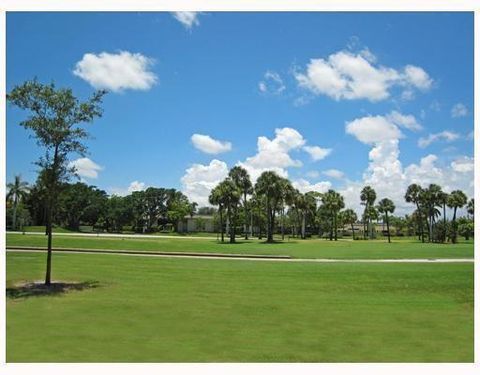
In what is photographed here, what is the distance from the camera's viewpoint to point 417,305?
16.2 meters

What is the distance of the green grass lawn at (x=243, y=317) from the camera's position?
1034 centimetres

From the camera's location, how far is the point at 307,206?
333 feet

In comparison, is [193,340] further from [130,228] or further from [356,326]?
[130,228]

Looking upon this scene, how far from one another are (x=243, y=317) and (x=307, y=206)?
88858mm

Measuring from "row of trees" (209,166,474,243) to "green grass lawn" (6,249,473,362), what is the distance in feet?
152

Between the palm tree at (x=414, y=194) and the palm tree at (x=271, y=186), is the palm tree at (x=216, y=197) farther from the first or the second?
the palm tree at (x=414, y=194)

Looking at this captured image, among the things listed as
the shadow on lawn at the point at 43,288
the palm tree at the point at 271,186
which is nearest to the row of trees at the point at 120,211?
the palm tree at the point at 271,186

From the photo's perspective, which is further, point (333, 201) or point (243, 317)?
point (333, 201)

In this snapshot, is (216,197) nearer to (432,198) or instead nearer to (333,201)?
(333,201)

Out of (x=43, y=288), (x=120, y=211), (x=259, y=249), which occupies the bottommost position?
(x=43, y=288)

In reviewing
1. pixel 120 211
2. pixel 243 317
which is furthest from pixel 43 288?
pixel 120 211

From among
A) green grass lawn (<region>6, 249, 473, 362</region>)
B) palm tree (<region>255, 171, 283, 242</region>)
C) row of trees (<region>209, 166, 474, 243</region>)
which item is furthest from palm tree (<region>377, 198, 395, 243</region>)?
green grass lawn (<region>6, 249, 473, 362</region>)

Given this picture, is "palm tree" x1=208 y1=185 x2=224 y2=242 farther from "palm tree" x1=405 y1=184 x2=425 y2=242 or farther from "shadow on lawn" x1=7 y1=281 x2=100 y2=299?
"shadow on lawn" x1=7 y1=281 x2=100 y2=299

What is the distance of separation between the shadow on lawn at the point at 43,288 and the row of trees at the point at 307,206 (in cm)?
4819
